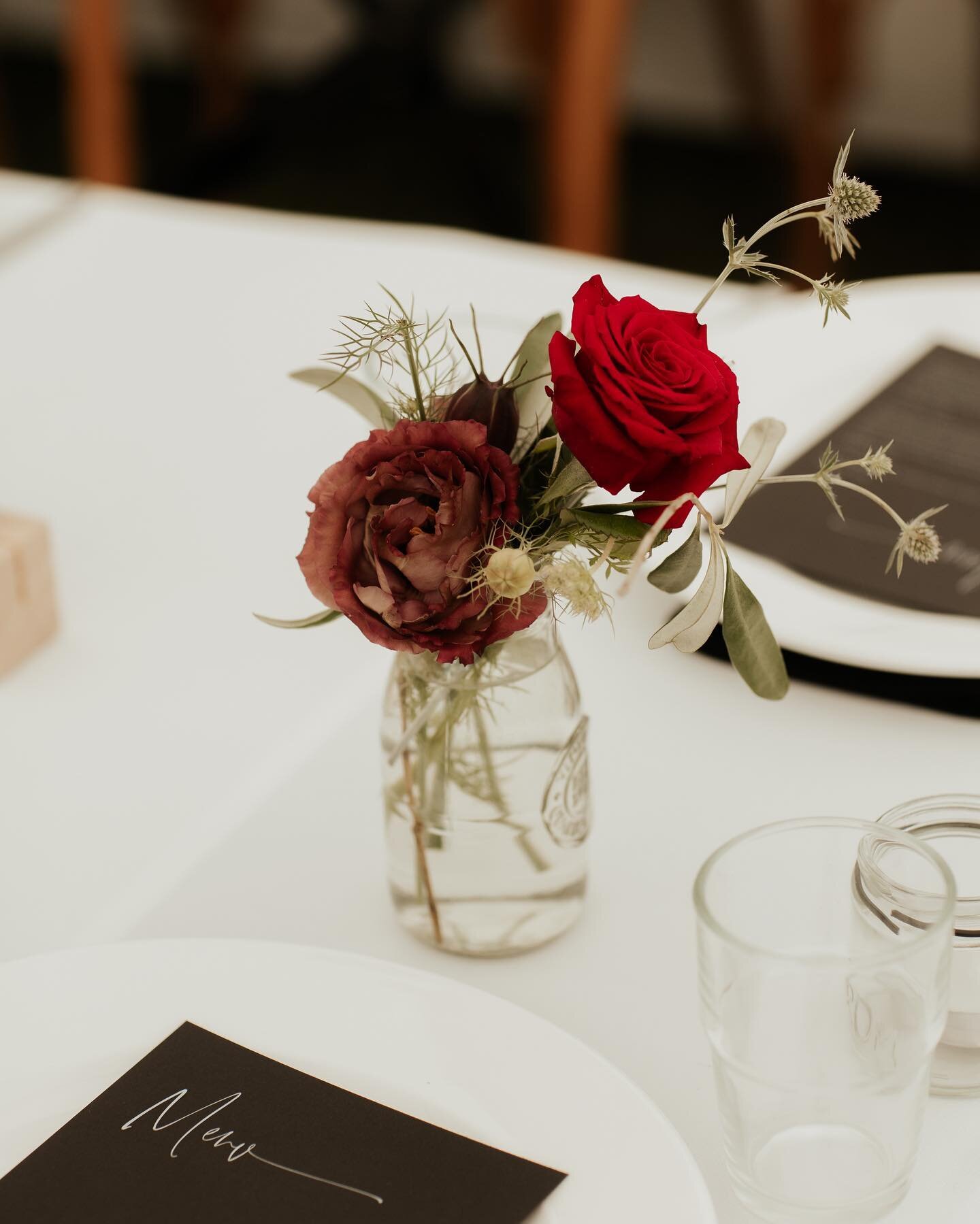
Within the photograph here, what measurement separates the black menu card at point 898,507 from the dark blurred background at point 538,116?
189 cm

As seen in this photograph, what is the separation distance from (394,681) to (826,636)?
0.27m

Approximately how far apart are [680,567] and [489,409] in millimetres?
82

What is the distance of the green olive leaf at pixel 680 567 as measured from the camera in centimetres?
52

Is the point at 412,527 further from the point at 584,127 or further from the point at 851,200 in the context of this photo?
the point at 584,127

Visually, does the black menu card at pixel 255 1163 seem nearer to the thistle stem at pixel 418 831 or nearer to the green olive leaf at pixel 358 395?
the thistle stem at pixel 418 831

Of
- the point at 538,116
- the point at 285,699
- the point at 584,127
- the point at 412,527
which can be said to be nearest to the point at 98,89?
the point at 584,127

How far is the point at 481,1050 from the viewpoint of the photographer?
54cm

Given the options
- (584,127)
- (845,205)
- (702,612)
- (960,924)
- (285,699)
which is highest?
(845,205)

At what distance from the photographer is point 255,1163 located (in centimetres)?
50

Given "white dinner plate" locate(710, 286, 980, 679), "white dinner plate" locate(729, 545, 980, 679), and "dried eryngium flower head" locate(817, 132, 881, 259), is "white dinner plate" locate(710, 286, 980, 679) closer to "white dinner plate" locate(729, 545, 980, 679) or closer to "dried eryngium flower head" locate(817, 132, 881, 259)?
"white dinner plate" locate(729, 545, 980, 679)

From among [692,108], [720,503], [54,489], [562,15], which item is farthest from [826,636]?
[692,108]

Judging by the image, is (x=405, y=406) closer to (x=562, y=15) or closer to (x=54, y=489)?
(x=54, y=489)

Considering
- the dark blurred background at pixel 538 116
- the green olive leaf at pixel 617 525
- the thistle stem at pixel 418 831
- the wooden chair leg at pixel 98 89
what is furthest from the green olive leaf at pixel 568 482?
the dark blurred background at pixel 538 116

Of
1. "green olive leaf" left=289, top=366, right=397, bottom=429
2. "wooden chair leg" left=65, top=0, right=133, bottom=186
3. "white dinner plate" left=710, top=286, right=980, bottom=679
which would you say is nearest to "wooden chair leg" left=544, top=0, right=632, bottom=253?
"wooden chair leg" left=65, top=0, right=133, bottom=186
